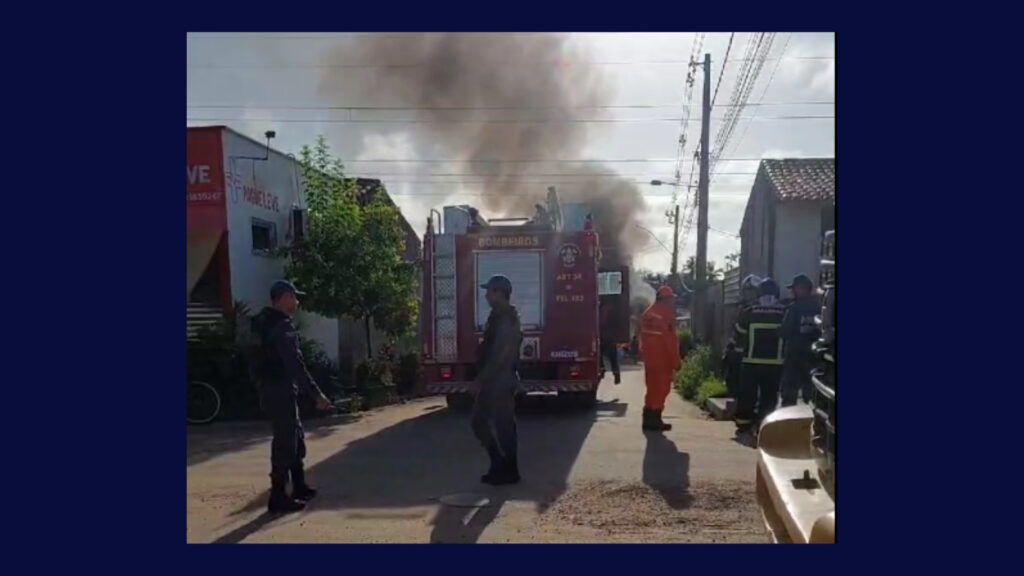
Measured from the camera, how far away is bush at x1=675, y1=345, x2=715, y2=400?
46.2 feet

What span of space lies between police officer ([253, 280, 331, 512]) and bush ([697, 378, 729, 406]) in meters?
7.15

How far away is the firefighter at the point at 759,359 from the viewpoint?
28.4 feet

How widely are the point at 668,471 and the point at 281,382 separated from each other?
3.23 metres

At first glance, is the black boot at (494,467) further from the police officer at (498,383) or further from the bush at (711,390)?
the bush at (711,390)

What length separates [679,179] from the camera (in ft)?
61.4

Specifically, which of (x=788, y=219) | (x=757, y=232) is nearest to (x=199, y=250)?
(x=788, y=219)

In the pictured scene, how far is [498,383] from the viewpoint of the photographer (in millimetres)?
6707

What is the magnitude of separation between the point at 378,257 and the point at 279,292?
7.64 meters

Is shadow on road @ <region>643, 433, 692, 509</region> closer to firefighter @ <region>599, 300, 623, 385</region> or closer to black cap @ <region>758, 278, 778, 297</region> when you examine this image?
black cap @ <region>758, 278, 778, 297</region>

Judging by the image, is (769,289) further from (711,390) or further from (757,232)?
(757,232)

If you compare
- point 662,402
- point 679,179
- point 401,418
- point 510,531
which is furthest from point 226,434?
point 679,179

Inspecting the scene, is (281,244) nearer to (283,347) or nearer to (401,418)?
(401,418)

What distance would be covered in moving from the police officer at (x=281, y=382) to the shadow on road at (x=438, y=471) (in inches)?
13.2

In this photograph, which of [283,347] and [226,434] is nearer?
[283,347]
